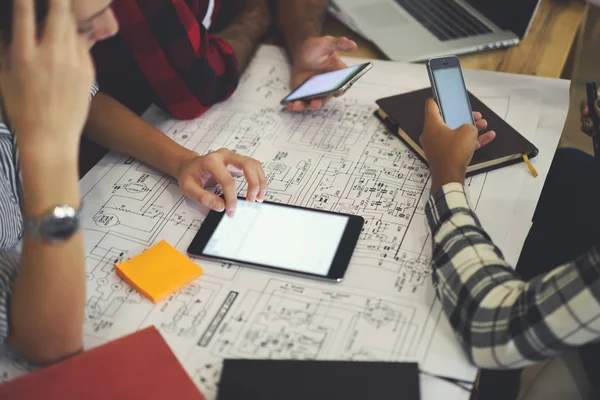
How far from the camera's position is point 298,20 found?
1347 mm

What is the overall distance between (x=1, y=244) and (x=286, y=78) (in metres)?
0.68

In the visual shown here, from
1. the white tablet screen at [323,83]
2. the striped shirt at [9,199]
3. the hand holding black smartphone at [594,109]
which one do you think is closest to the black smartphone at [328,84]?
the white tablet screen at [323,83]

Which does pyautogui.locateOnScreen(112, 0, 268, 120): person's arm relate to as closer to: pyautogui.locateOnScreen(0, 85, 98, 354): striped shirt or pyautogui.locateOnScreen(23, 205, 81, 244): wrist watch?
pyautogui.locateOnScreen(0, 85, 98, 354): striped shirt

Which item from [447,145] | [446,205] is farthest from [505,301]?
[447,145]

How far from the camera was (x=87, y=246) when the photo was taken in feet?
2.80

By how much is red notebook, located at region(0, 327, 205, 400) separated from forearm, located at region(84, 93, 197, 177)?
0.35 m

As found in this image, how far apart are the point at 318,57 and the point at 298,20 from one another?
199 millimetres

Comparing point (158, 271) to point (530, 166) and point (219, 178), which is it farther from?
point (530, 166)

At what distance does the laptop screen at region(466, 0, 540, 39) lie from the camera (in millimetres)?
1256

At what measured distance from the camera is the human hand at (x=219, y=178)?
2.89 feet

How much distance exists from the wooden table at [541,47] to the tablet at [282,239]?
570 mm

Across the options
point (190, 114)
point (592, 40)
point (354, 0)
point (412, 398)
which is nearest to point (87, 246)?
point (190, 114)

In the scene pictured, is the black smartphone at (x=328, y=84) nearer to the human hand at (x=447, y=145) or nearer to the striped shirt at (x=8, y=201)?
the human hand at (x=447, y=145)

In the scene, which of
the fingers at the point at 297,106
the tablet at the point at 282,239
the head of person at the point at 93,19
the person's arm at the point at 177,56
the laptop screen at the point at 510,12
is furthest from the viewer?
the laptop screen at the point at 510,12
